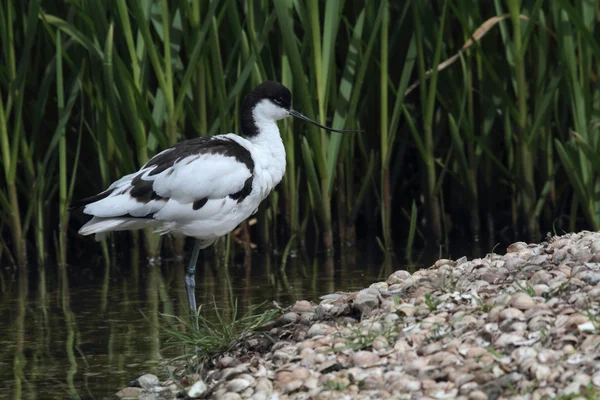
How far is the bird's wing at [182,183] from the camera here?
6.28 m

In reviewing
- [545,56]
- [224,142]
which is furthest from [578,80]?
[224,142]

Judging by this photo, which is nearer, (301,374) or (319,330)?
(301,374)

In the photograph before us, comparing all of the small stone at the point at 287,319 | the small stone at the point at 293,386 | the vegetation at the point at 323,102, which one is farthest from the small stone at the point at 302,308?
the vegetation at the point at 323,102

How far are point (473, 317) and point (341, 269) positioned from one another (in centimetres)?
340

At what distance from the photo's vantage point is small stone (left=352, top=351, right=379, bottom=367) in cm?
444

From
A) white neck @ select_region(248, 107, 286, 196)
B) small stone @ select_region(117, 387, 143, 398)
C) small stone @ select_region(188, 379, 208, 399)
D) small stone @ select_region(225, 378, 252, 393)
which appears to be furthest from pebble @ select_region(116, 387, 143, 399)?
white neck @ select_region(248, 107, 286, 196)

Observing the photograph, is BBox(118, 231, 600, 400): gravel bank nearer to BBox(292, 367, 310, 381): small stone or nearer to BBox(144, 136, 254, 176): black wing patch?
BBox(292, 367, 310, 381): small stone

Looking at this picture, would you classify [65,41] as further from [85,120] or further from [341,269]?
[341,269]

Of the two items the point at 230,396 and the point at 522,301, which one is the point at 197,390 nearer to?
the point at 230,396

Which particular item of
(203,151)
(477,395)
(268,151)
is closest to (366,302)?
(477,395)

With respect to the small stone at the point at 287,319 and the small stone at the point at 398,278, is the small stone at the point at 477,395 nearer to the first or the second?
the small stone at the point at 287,319

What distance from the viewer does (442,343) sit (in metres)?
4.50

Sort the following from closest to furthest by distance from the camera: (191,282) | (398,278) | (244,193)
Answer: (398,278) < (244,193) < (191,282)

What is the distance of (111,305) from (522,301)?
10.5ft
